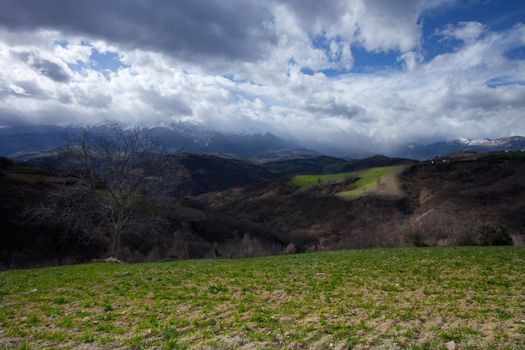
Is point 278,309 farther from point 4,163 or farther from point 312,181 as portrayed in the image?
point 312,181

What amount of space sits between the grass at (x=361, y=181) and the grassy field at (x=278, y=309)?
124 meters

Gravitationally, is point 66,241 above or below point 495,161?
below

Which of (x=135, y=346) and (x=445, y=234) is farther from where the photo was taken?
(x=445, y=234)

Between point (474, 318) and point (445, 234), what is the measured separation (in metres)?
39.3

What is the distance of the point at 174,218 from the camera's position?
3054 inches

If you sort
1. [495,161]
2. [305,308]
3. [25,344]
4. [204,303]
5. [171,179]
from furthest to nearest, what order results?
[495,161]
[171,179]
[204,303]
[305,308]
[25,344]

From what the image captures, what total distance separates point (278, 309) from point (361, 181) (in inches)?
6043

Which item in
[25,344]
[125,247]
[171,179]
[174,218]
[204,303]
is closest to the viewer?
[25,344]

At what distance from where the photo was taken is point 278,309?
12891mm

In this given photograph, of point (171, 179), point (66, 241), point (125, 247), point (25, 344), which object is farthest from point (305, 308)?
point (66, 241)

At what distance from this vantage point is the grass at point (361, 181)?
141375mm

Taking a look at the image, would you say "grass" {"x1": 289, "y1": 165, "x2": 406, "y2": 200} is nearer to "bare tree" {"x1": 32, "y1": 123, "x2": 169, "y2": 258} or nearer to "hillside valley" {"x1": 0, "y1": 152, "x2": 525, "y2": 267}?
"hillside valley" {"x1": 0, "y1": 152, "x2": 525, "y2": 267}

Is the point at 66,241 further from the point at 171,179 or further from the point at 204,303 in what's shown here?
the point at 204,303

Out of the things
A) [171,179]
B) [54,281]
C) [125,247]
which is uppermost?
[171,179]
